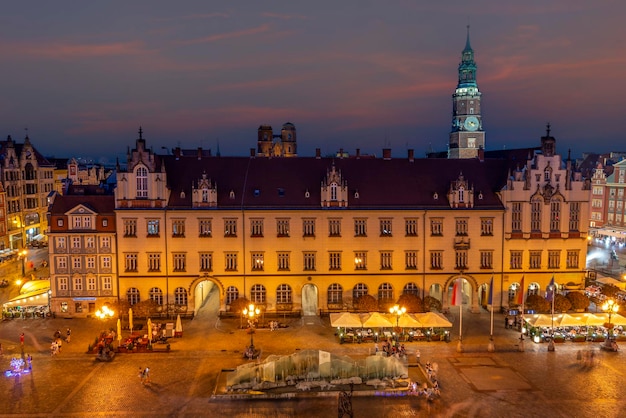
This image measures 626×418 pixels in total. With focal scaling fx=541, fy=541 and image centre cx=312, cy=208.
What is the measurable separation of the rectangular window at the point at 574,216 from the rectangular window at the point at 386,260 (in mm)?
21480

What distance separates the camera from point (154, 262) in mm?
60188

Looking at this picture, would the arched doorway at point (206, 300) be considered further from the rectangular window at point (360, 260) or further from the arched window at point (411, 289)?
the arched window at point (411, 289)

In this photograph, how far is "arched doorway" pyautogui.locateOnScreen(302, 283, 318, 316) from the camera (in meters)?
61.8

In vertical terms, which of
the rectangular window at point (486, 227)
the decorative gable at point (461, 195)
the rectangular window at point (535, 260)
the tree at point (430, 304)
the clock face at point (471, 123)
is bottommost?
the tree at point (430, 304)

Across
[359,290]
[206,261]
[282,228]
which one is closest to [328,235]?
[282,228]

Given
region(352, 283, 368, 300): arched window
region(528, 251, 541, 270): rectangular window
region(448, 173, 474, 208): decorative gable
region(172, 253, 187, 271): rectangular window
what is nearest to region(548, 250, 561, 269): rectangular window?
region(528, 251, 541, 270): rectangular window

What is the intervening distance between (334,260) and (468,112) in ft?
372

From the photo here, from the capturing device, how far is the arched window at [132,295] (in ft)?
198

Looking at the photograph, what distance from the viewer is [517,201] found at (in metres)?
61.9

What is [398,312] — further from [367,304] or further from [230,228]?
[230,228]

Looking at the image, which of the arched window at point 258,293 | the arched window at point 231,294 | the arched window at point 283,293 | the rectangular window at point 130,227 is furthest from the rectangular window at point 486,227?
the rectangular window at point 130,227

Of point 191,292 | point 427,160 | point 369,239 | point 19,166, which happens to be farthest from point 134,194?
point 19,166

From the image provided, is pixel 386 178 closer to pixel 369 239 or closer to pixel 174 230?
pixel 369 239

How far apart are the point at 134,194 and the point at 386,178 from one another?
28947 mm
